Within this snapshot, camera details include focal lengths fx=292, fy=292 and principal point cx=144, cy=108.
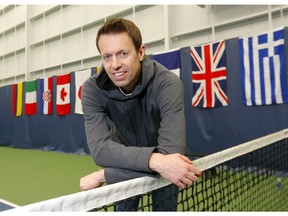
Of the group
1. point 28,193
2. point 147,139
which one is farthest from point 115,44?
point 28,193

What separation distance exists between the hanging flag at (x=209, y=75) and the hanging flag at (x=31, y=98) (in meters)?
4.69

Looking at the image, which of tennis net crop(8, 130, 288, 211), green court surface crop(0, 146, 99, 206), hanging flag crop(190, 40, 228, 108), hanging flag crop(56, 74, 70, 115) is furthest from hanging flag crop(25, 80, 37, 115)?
tennis net crop(8, 130, 288, 211)

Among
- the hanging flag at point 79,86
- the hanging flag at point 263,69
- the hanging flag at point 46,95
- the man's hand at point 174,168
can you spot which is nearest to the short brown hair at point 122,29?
the man's hand at point 174,168

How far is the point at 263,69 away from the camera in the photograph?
3.92 meters

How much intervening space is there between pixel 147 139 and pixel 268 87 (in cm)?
292

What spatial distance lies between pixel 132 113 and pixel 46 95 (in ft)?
20.6

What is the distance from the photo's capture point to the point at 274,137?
212 cm

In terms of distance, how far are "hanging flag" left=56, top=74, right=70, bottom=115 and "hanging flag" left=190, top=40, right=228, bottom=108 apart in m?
3.28

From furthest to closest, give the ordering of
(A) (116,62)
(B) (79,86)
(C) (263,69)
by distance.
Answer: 1. (B) (79,86)
2. (C) (263,69)
3. (A) (116,62)

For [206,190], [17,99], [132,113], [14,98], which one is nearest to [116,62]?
[132,113]

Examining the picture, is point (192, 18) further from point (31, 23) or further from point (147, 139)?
point (31, 23)

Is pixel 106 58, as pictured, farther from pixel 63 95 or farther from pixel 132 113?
pixel 63 95

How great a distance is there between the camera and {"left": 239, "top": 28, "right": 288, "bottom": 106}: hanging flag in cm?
378

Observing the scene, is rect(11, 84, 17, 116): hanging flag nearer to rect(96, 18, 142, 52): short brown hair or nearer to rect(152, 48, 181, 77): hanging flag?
rect(152, 48, 181, 77): hanging flag
